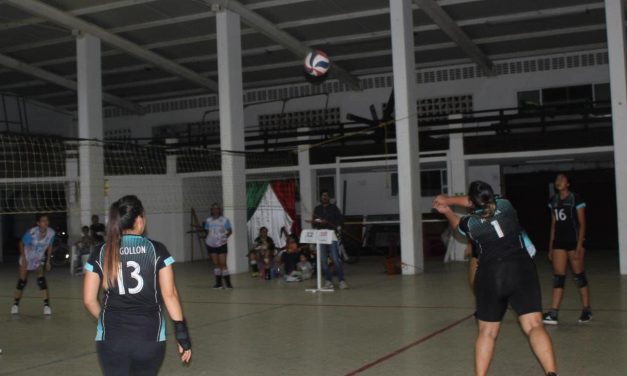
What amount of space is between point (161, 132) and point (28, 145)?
5.87 meters

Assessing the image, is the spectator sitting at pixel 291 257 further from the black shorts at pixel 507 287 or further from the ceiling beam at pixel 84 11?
the black shorts at pixel 507 287

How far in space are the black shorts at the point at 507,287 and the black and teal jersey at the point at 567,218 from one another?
10.6 feet

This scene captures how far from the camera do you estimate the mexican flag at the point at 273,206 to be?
70.4 feet

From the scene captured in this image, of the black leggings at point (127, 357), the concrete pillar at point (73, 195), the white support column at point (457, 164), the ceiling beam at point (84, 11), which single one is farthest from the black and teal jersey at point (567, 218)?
the concrete pillar at point (73, 195)

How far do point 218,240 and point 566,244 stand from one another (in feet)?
22.6

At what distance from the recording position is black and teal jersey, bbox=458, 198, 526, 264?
4.97 m

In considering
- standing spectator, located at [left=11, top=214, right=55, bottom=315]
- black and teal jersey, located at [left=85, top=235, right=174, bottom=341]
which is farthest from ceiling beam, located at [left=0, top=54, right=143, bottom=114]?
black and teal jersey, located at [left=85, top=235, right=174, bottom=341]

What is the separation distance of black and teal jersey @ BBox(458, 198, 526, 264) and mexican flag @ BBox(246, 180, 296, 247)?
16.2 metres

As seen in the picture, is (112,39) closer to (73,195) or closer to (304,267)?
(73,195)

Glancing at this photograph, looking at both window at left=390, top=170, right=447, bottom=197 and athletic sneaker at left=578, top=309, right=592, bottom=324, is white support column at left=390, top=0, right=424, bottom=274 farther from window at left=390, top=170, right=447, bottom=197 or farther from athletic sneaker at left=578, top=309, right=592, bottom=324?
athletic sneaker at left=578, top=309, right=592, bottom=324

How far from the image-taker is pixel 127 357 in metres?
3.72

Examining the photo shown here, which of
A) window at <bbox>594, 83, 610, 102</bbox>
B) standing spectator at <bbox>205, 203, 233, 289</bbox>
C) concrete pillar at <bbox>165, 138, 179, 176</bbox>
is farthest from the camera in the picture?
concrete pillar at <bbox>165, 138, 179, 176</bbox>

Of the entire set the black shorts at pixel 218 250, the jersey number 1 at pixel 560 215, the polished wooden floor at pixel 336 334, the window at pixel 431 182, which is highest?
the window at pixel 431 182

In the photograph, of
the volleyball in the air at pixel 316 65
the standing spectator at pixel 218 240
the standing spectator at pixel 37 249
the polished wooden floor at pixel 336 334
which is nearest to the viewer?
the polished wooden floor at pixel 336 334
